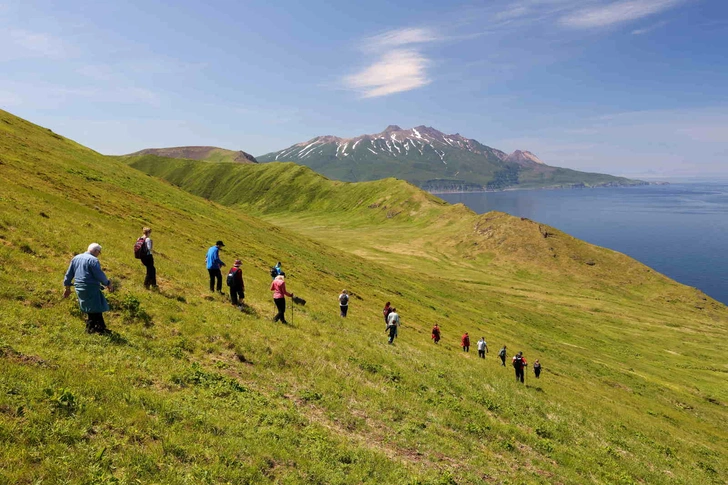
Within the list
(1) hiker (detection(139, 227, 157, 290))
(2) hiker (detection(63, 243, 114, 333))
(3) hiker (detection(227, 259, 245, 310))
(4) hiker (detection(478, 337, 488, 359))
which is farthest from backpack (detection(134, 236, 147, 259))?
(4) hiker (detection(478, 337, 488, 359))

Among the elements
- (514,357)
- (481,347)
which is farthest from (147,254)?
(514,357)

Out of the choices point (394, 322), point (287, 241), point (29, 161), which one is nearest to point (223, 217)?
point (287, 241)

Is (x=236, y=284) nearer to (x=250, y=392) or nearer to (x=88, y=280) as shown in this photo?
(x=250, y=392)

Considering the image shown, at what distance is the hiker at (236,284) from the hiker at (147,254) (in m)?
3.66

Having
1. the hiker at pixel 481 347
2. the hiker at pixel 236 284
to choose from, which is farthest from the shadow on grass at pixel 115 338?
the hiker at pixel 481 347

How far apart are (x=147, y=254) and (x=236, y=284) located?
15.2 ft

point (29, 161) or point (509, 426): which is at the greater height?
point (29, 161)

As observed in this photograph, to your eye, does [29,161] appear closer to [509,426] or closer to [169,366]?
[169,366]

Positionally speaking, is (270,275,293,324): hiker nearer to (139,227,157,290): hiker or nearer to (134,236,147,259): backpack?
(139,227,157,290): hiker

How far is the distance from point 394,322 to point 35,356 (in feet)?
68.1

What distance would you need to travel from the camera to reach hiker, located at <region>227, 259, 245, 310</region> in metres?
20.8

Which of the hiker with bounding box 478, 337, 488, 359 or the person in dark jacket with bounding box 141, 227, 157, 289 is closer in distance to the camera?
the person in dark jacket with bounding box 141, 227, 157, 289

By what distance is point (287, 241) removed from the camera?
72.4 metres

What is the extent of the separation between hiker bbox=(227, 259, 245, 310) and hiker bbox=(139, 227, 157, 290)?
144 inches
